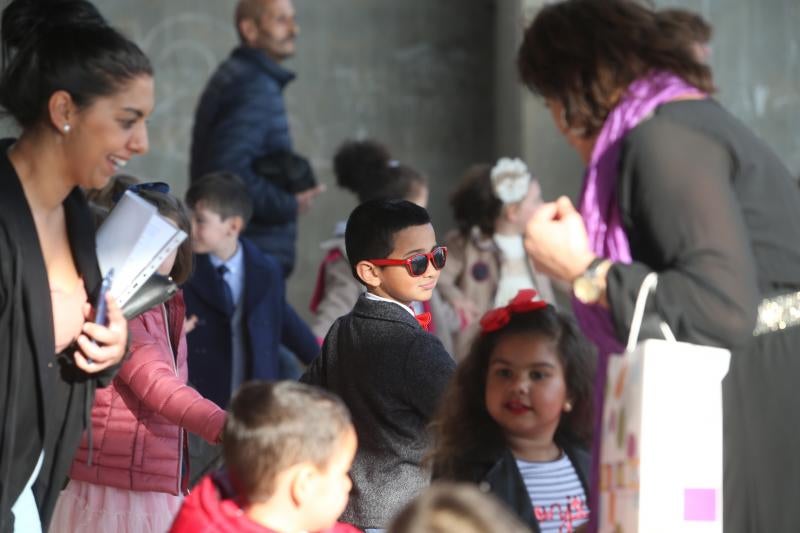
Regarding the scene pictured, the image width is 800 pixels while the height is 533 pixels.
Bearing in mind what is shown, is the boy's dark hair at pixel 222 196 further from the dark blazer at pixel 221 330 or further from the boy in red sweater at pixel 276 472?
the boy in red sweater at pixel 276 472

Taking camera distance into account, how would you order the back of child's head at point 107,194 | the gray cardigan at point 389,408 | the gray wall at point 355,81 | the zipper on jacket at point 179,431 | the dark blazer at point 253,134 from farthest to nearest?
the gray wall at point 355,81
the dark blazer at point 253,134
the back of child's head at point 107,194
the zipper on jacket at point 179,431
the gray cardigan at point 389,408

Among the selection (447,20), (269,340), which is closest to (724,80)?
(447,20)

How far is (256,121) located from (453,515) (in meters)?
5.26

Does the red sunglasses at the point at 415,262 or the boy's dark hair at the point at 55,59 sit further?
the red sunglasses at the point at 415,262

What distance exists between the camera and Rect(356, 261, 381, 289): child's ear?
15.6 ft

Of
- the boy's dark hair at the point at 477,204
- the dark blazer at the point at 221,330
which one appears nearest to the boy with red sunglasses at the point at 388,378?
the dark blazer at the point at 221,330

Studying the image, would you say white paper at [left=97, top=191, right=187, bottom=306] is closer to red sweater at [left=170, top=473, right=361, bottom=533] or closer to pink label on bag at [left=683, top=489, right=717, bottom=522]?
red sweater at [left=170, top=473, right=361, bottom=533]

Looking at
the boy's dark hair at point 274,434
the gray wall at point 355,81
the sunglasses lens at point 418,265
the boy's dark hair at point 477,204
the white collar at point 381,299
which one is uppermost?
the gray wall at point 355,81

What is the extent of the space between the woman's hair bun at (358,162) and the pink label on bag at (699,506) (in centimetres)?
Answer: 535

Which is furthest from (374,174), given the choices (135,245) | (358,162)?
(135,245)

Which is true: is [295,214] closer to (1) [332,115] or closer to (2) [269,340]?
(2) [269,340]

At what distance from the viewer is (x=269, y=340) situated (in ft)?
22.4

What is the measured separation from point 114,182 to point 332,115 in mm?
5328

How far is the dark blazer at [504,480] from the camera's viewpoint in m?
3.92
